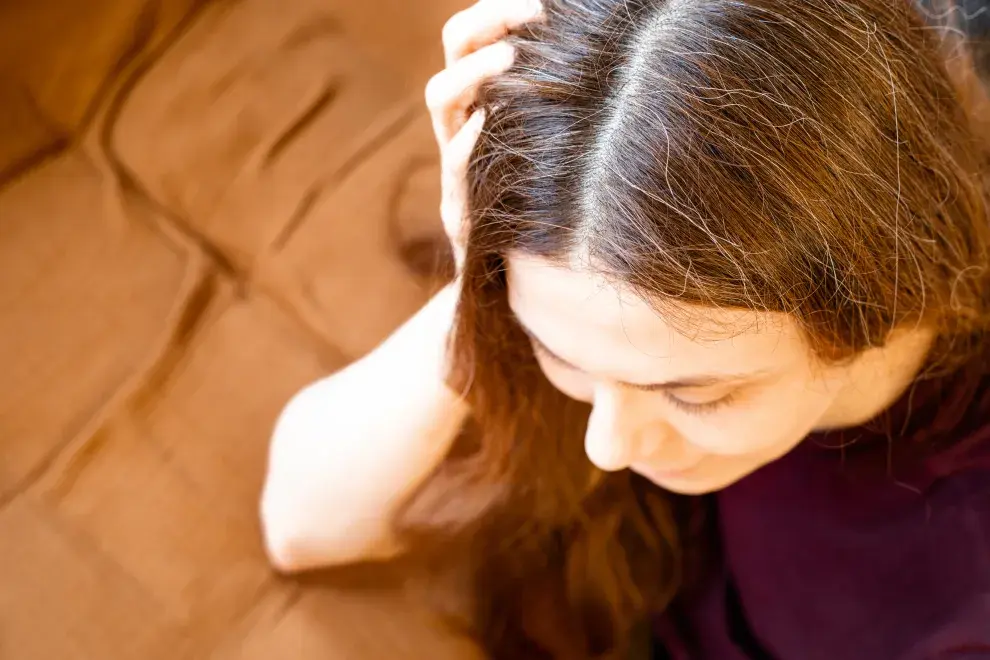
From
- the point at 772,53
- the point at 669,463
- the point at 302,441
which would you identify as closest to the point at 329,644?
the point at 302,441

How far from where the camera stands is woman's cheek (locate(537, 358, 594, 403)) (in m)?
0.62

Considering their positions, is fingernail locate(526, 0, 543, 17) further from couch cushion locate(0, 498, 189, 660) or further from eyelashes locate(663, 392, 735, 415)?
couch cushion locate(0, 498, 189, 660)

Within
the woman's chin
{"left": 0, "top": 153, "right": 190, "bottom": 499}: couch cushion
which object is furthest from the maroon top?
{"left": 0, "top": 153, "right": 190, "bottom": 499}: couch cushion

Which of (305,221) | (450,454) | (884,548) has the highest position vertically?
(305,221)

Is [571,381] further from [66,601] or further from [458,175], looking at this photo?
[66,601]

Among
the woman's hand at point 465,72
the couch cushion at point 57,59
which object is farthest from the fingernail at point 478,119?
the couch cushion at point 57,59

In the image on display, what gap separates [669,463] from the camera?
2.21ft

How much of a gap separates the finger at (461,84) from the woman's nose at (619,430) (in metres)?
0.21

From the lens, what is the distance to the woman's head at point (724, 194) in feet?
1.51

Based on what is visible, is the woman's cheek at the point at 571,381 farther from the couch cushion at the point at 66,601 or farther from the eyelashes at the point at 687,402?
the couch cushion at the point at 66,601

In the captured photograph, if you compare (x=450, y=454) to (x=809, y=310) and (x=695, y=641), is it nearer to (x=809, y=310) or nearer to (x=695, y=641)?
(x=695, y=641)

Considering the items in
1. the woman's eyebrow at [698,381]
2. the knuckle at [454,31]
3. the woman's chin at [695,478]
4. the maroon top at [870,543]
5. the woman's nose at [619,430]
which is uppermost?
the knuckle at [454,31]

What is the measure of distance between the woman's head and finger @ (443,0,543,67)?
25 millimetres

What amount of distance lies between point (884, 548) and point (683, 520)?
0.24 metres
